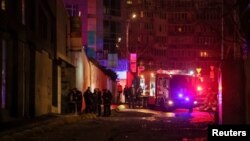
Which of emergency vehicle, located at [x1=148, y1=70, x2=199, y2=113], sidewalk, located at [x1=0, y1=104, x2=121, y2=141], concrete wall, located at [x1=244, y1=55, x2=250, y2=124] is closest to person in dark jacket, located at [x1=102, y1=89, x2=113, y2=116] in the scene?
sidewalk, located at [x1=0, y1=104, x2=121, y2=141]

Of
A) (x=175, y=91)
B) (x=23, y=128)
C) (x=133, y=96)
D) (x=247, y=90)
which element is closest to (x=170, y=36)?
(x=133, y=96)

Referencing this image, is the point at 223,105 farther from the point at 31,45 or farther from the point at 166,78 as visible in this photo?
the point at 166,78

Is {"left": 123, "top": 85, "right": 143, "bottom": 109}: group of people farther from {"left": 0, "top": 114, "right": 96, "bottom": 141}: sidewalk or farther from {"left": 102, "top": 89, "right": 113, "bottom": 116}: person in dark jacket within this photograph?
{"left": 0, "top": 114, "right": 96, "bottom": 141}: sidewalk

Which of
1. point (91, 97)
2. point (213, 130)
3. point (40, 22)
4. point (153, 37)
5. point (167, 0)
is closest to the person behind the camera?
point (213, 130)

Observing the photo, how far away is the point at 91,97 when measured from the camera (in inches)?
1549

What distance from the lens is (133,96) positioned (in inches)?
2163

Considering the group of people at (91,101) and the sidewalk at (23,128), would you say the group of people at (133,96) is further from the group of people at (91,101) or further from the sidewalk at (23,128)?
the sidewalk at (23,128)

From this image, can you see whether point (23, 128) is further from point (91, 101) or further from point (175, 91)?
point (175, 91)

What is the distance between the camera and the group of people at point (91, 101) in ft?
126

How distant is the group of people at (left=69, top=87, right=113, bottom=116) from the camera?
38500 mm

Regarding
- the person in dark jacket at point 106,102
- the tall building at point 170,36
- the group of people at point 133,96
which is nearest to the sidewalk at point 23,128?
the person in dark jacket at point 106,102

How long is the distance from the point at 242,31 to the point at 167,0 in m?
134

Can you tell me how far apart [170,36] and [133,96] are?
4009 inches

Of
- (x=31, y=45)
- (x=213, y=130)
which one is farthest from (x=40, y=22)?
(x=213, y=130)
